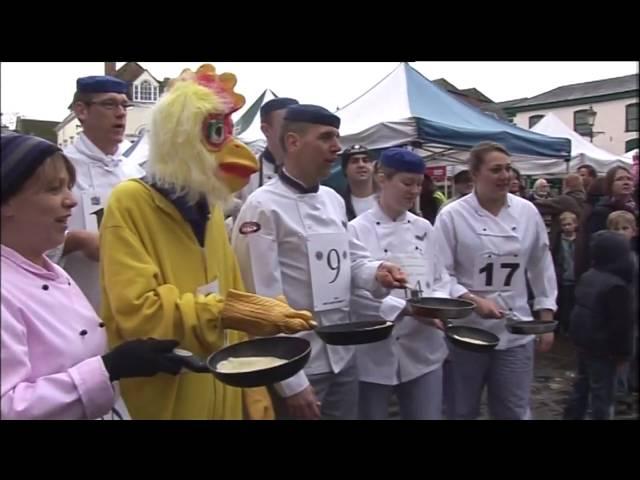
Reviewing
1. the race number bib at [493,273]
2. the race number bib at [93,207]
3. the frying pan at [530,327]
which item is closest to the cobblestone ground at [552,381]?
the frying pan at [530,327]

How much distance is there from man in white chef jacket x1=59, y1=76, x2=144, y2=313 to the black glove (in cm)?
83

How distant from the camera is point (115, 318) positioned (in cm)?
150

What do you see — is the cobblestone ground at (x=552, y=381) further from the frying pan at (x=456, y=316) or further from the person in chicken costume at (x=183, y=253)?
the person in chicken costume at (x=183, y=253)

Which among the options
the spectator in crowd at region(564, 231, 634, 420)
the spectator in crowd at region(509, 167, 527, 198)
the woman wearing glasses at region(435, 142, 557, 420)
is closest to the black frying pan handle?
the spectator in crowd at region(564, 231, 634, 420)

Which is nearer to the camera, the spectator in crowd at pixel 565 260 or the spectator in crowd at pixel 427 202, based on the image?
the spectator in crowd at pixel 565 260

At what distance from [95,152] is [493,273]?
1.76 meters

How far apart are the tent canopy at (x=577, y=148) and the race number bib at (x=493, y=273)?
6165 mm

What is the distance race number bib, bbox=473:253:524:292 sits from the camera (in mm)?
2674

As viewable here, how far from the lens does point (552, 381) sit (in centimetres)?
317

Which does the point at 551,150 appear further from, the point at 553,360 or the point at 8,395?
Result: the point at 8,395

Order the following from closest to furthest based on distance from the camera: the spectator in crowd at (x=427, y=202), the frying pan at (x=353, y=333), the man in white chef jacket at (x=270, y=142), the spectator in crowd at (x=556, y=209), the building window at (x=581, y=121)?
the frying pan at (x=353, y=333), the man in white chef jacket at (x=270, y=142), the spectator in crowd at (x=556, y=209), the spectator in crowd at (x=427, y=202), the building window at (x=581, y=121)

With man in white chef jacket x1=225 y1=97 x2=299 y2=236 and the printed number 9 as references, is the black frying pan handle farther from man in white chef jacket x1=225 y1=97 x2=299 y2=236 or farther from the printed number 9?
man in white chef jacket x1=225 y1=97 x2=299 y2=236

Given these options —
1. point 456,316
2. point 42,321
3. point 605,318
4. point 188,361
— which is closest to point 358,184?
point 456,316

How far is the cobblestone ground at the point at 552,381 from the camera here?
8.95 ft
